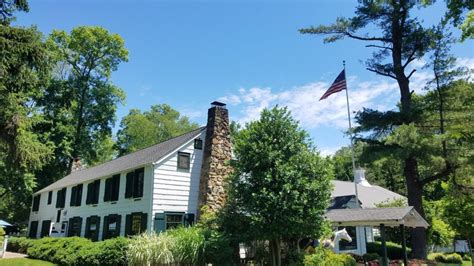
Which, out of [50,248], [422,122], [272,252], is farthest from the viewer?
[422,122]

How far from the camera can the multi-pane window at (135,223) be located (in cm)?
1698

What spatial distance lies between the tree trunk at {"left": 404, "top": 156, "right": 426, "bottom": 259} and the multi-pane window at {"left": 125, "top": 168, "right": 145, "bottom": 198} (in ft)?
47.5

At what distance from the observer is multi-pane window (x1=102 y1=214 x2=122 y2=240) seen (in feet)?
62.7

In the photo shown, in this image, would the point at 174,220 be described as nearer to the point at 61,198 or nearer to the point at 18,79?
the point at 18,79

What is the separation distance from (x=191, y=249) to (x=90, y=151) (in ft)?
89.8

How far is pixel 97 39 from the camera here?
38.0 meters

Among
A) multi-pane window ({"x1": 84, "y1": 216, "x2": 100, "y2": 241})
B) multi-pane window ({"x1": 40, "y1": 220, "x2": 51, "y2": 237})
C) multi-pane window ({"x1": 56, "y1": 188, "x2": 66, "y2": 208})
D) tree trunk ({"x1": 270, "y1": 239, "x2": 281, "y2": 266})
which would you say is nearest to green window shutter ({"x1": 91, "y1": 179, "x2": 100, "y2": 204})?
multi-pane window ({"x1": 84, "y1": 216, "x2": 100, "y2": 241})

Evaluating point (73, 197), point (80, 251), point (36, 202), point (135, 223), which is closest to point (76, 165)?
point (36, 202)

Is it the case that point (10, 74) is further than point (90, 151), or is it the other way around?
point (90, 151)

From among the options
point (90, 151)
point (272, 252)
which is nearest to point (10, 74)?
point (272, 252)

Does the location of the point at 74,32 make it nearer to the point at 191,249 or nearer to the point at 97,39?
the point at 97,39

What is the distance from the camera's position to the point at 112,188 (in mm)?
20578

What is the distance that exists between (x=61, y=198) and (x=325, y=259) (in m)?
20.7

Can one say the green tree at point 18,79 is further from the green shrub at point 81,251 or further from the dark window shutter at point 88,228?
the dark window shutter at point 88,228
